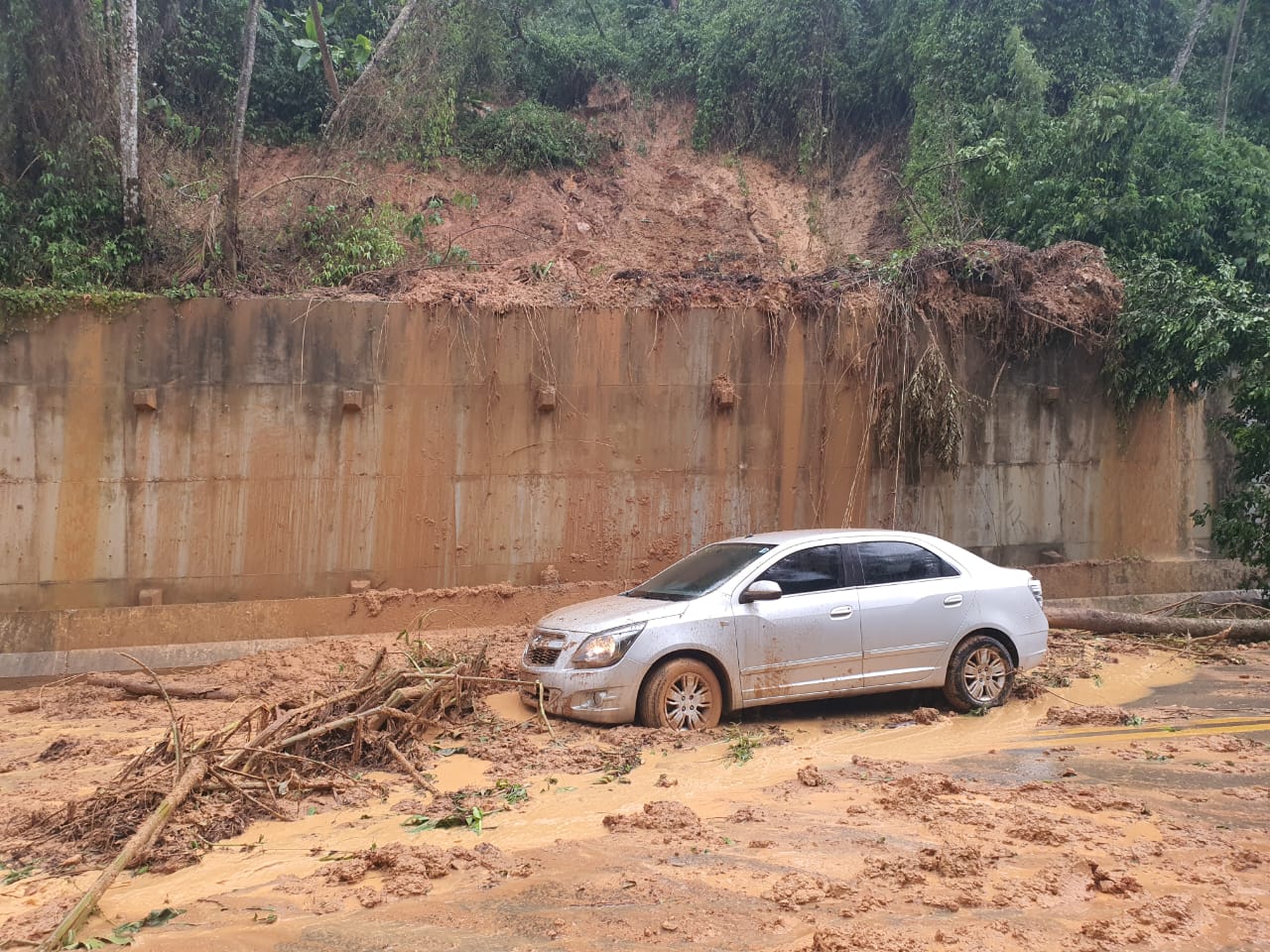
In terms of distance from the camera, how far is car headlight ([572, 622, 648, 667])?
7199mm

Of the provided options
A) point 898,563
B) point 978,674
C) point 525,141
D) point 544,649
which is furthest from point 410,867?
point 525,141

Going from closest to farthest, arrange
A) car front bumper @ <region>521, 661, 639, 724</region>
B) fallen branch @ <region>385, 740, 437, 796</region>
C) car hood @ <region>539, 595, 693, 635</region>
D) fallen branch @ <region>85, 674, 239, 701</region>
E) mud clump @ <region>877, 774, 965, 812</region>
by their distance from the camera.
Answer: mud clump @ <region>877, 774, 965, 812</region>, fallen branch @ <region>385, 740, 437, 796</region>, car front bumper @ <region>521, 661, 639, 724</region>, car hood @ <region>539, 595, 693, 635</region>, fallen branch @ <region>85, 674, 239, 701</region>

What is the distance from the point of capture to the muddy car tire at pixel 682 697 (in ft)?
23.7

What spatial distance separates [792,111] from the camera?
2077 centimetres

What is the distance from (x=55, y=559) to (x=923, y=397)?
9895 mm

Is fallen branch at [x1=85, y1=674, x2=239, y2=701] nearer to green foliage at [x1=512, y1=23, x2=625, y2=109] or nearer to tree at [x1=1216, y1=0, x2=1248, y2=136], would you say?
green foliage at [x1=512, y1=23, x2=625, y2=109]

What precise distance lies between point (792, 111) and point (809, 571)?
15441 mm

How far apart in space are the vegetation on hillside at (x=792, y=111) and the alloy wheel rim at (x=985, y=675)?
6.04 m

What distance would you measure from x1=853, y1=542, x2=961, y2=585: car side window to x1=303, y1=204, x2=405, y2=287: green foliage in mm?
7645

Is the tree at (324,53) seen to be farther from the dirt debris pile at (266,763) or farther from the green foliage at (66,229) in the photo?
the dirt debris pile at (266,763)

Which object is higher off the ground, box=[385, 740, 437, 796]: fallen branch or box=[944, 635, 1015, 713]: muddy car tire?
box=[944, 635, 1015, 713]: muddy car tire

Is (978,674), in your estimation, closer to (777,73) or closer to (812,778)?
(812,778)

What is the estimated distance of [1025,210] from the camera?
51.6 feet

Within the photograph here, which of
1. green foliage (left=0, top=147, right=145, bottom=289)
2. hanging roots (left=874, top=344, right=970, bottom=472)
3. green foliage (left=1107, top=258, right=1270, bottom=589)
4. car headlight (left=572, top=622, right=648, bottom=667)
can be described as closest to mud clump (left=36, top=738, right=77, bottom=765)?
car headlight (left=572, top=622, right=648, bottom=667)
